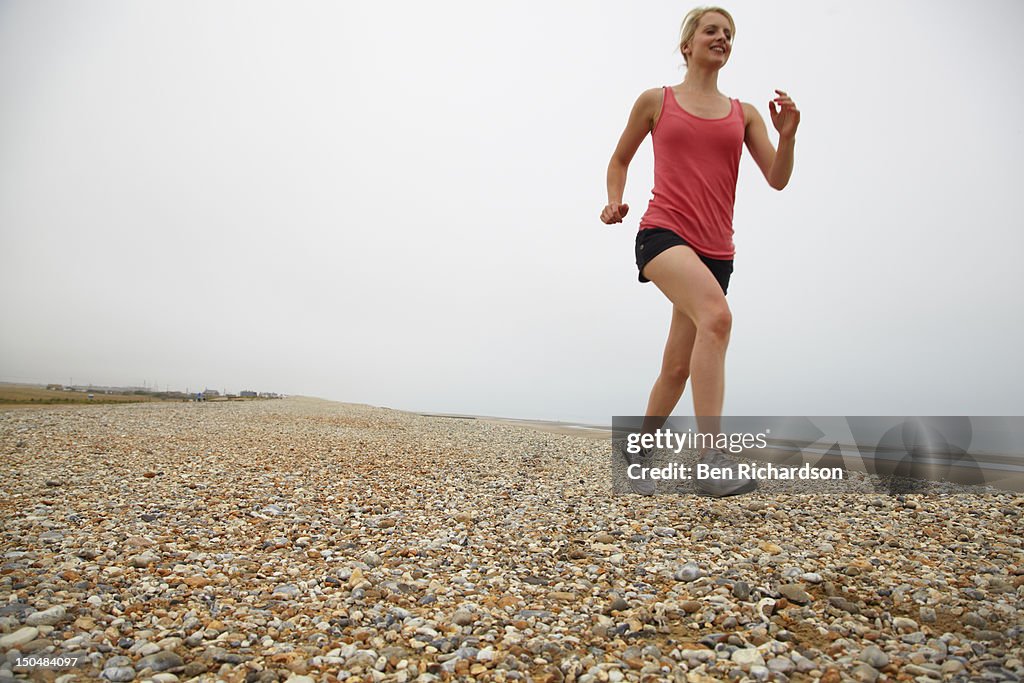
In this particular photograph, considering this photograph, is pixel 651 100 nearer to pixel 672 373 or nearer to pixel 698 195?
pixel 698 195

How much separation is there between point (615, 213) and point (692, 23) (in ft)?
5.40

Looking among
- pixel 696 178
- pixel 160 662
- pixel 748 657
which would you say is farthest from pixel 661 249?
pixel 160 662

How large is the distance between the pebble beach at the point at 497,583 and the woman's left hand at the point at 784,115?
273 cm

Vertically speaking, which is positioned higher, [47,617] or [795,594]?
[795,594]

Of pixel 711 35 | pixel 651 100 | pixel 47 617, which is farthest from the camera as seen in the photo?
pixel 651 100

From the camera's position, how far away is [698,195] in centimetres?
399

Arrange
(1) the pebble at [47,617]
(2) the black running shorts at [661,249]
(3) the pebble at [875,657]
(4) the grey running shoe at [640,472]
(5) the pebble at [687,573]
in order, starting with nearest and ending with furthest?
1. (3) the pebble at [875,657]
2. (1) the pebble at [47,617]
3. (5) the pebble at [687,573]
4. (2) the black running shorts at [661,249]
5. (4) the grey running shoe at [640,472]

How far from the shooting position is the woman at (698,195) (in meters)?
3.66

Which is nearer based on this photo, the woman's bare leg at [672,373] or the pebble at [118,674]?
the pebble at [118,674]

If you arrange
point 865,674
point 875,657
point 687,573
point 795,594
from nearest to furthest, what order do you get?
point 865,674
point 875,657
point 795,594
point 687,573

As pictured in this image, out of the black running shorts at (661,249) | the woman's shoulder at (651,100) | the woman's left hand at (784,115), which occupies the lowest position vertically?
the black running shorts at (661,249)

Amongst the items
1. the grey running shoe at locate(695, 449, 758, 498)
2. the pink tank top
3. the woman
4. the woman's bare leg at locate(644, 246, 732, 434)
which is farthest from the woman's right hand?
the grey running shoe at locate(695, 449, 758, 498)

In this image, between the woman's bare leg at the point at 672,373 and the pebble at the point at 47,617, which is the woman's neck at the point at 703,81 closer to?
the woman's bare leg at the point at 672,373

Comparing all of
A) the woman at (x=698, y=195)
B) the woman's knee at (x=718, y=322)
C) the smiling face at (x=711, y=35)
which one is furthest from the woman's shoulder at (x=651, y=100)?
the woman's knee at (x=718, y=322)
